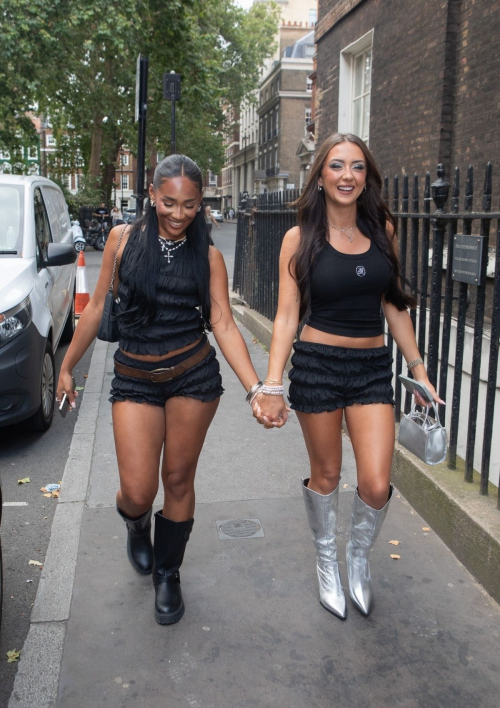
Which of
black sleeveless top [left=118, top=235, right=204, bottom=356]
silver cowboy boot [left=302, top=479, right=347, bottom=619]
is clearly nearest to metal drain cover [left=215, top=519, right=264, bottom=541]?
silver cowboy boot [left=302, top=479, right=347, bottom=619]

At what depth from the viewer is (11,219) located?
20.2 feet

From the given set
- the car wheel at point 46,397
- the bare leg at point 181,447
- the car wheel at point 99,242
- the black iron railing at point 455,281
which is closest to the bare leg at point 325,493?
the bare leg at point 181,447

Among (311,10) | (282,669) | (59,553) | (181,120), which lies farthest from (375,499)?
(311,10)

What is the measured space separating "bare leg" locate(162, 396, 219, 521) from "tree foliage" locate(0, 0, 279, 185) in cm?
1990

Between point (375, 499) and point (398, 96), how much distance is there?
687 centimetres

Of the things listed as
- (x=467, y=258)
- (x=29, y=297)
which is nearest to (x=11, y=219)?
(x=29, y=297)

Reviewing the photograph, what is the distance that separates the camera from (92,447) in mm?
5133

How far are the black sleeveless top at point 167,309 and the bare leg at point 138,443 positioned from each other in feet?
0.80

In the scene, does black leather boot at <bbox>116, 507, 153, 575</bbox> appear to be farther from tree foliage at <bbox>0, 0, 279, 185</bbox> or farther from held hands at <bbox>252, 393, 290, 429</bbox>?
tree foliage at <bbox>0, 0, 279, 185</bbox>

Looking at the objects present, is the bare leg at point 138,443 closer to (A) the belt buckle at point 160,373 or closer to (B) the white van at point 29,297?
(A) the belt buckle at point 160,373

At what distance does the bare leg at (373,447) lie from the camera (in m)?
2.86

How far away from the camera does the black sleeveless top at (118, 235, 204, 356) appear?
9.32ft

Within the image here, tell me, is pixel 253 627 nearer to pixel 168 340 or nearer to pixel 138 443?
pixel 138 443

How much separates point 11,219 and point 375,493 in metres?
4.53
